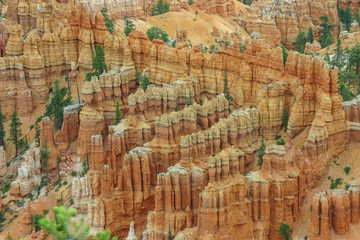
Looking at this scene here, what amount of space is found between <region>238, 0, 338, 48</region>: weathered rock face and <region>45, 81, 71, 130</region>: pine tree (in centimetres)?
5554

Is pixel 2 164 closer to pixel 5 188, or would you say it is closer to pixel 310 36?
pixel 5 188

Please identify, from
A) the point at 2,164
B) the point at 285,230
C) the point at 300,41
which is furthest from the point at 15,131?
the point at 300,41

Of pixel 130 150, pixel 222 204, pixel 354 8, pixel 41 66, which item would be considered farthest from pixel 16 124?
pixel 354 8

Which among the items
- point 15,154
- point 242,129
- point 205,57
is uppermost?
point 205,57

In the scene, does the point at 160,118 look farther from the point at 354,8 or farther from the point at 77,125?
the point at 354,8

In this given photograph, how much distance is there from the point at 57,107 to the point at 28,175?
986cm

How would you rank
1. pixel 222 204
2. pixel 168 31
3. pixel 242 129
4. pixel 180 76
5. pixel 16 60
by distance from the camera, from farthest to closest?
pixel 168 31 < pixel 16 60 < pixel 180 76 < pixel 242 129 < pixel 222 204

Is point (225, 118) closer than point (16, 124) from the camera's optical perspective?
Yes

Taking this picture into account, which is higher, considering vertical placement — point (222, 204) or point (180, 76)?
point (180, 76)

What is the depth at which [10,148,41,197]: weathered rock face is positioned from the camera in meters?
83.2

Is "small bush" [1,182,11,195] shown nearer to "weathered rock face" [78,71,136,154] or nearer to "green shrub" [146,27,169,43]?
"weathered rock face" [78,71,136,154]

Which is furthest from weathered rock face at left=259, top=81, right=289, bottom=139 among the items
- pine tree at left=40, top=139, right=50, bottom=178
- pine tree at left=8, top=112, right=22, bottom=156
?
pine tree at left=8, top=112, right=22, bottom=156

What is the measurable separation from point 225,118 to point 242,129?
10.1 ft

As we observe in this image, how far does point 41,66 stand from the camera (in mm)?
95562
